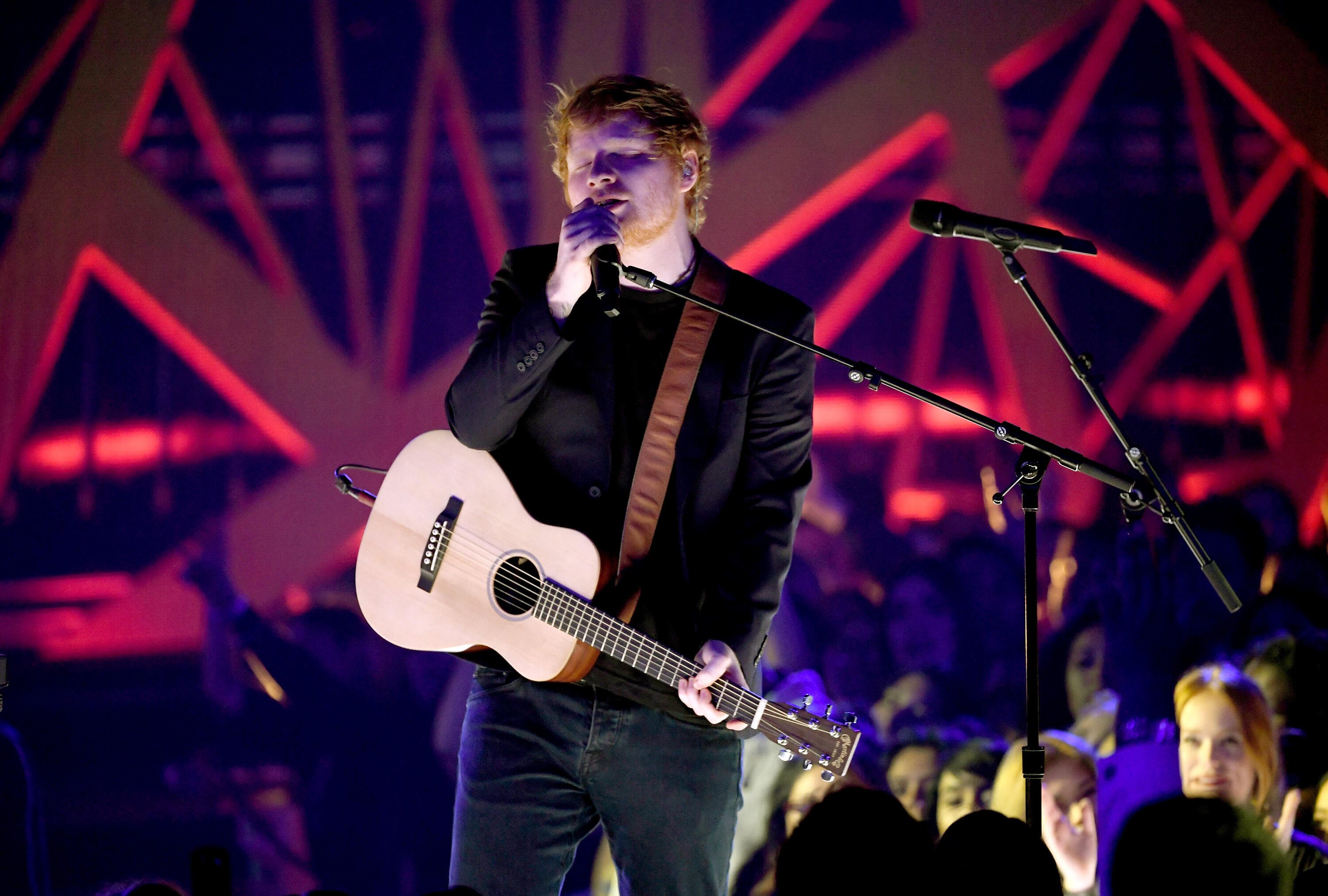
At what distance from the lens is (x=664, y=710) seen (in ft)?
7.23

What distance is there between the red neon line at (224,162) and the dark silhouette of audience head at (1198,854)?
3.76 meters

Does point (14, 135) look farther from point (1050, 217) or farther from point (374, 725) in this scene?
point (1050, 217)

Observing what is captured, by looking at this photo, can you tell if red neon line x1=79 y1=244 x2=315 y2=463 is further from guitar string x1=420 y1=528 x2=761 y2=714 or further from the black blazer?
guitar string x1=420 y1=528 x2=761 y2=714

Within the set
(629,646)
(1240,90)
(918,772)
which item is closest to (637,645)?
(629,646)

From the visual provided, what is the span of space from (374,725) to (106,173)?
2460 mm

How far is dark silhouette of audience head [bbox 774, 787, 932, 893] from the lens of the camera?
145 cm

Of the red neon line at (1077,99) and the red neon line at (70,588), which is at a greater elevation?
the red neon line at (1077,99)

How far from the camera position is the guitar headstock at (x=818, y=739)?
227 cm

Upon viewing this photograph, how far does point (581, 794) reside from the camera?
86.4 inches

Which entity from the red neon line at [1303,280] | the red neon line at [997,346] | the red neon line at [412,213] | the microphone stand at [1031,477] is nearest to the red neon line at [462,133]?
the red neon line at [412,213]

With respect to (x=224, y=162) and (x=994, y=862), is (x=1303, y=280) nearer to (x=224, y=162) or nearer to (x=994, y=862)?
(x=994, y=862)

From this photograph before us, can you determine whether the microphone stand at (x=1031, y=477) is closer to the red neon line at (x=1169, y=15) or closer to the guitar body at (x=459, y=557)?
the guitar body at (x=459, y=557)

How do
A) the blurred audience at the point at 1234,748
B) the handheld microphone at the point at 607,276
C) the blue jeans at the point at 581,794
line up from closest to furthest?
1. the handheld microphone at the point at 607,276
2. the blue jeans at the point at 581,794
3. the blurred audience at the point at 1234,748

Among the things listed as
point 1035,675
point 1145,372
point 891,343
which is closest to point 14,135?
point 891,343
